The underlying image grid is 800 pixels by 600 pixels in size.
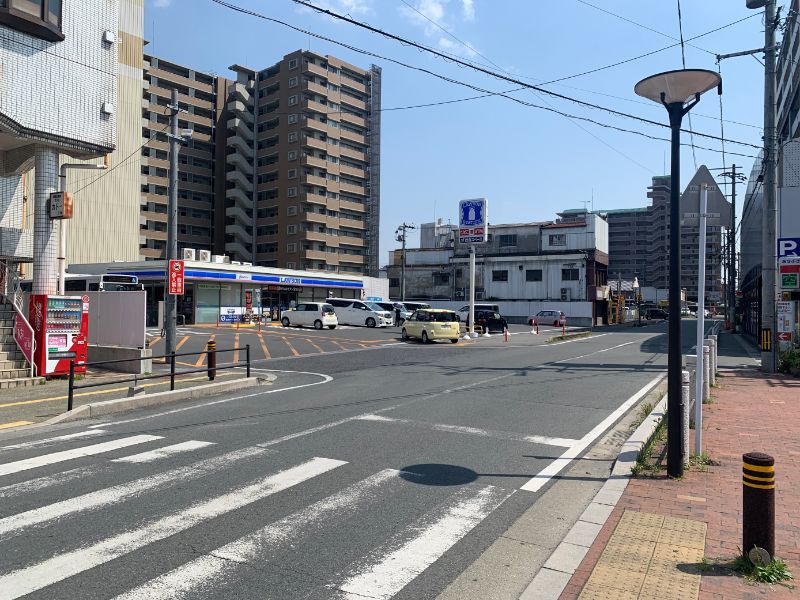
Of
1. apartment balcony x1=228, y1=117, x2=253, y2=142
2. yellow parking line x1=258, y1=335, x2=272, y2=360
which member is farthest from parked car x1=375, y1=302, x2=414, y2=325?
apartment balcony x1=228, y1=117, x2=253, y2=142

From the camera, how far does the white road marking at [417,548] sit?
3876 millimetres

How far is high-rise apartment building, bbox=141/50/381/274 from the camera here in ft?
238

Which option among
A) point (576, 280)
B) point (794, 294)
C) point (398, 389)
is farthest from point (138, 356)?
point (576, 280)

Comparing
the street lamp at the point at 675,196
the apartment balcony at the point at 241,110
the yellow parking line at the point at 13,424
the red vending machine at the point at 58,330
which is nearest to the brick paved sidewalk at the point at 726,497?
the street lamp at the point at 675,196

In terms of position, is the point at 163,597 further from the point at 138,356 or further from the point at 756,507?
the point at 138,356

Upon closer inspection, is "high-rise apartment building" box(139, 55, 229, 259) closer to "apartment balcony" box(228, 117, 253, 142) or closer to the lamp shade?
"apartment balcony" box(228, 117, 253, 142)

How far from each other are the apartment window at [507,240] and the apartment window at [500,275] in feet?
10.1

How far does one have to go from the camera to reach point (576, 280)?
58.6 metres

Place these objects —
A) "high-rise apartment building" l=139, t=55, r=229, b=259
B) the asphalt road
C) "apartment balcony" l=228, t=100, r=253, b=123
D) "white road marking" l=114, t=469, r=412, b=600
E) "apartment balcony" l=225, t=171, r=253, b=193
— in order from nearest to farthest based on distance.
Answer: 1. "white road marking" l=114, t=469, r=412, b=600
2. the asphalt road
3. "high-rise apartment building" l=139, t=55, r=229, b=259
4. "apartment balcony" l=225, t=171, r=253, b=193
5. "apartment balcony" l=228, t=100, r=253, b=123

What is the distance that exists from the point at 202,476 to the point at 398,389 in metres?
6.94

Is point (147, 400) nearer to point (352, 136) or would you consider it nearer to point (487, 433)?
point (487, 433)

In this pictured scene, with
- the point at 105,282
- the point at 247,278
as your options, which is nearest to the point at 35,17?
the point at 105,282

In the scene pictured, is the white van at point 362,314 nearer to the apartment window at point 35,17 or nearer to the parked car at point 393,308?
the parked car at point 393,308

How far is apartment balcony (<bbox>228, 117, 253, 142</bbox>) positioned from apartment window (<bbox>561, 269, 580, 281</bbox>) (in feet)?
150
